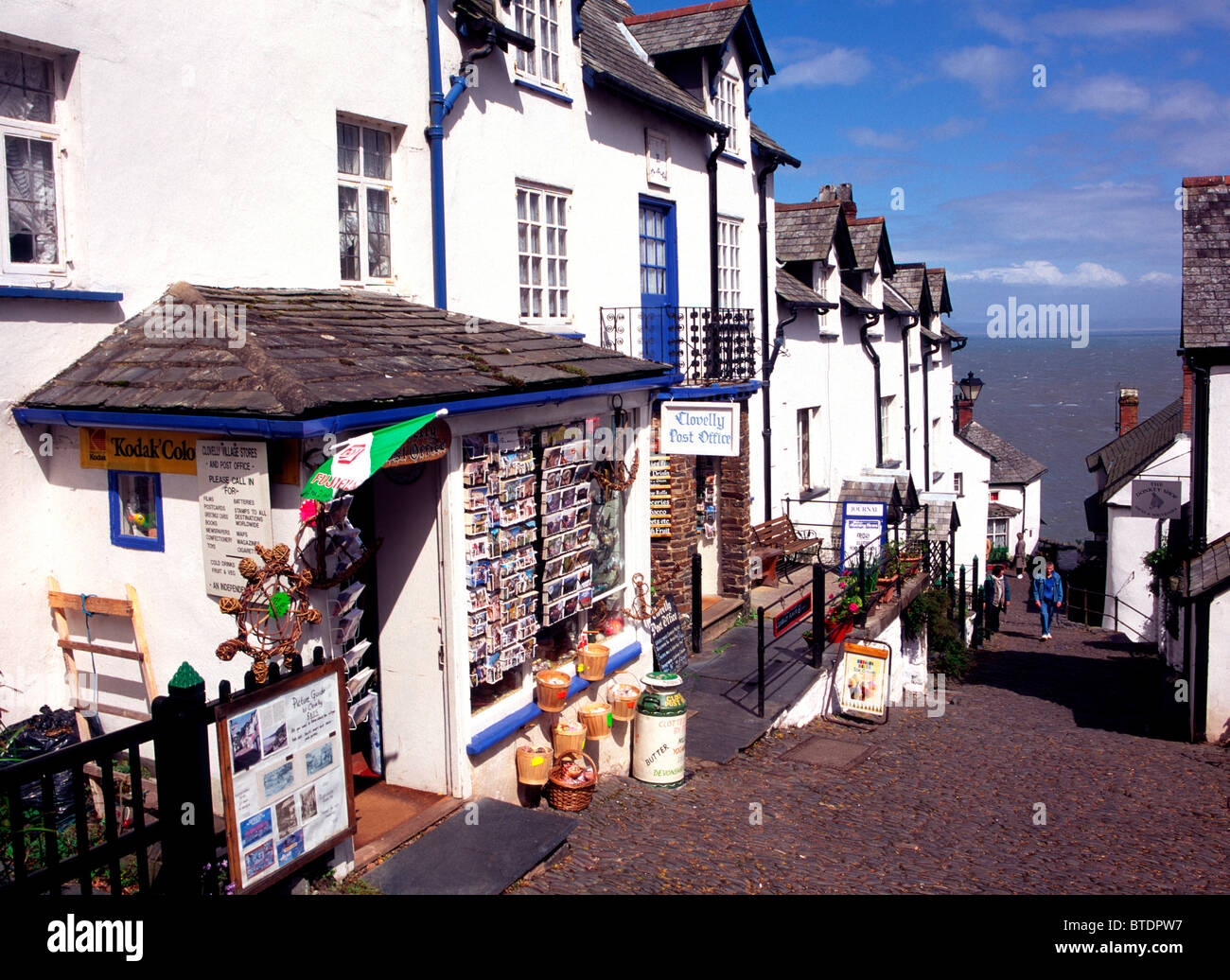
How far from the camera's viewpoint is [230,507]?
5883mm

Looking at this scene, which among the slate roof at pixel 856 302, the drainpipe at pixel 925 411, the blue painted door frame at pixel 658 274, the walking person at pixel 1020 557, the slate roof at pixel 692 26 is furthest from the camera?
the walking person at pixel 1020 557

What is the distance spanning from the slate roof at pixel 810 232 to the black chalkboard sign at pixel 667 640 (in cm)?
1172

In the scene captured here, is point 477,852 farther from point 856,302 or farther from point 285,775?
point 856,302

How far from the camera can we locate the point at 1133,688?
17781 millimetres

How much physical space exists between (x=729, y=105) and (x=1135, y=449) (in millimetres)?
22762

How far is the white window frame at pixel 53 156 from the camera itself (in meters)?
6.39

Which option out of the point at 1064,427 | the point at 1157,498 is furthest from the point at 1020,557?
the point at 1064,427

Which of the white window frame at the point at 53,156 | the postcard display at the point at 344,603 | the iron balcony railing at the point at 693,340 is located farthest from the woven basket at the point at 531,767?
the iron balcony railing at the point at 693,340

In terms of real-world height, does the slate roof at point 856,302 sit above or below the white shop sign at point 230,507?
above

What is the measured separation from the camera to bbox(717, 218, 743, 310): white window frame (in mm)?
16469

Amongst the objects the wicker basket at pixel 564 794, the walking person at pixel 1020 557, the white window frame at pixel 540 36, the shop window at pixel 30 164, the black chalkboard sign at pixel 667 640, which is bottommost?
the walking person at pixel 1020 557

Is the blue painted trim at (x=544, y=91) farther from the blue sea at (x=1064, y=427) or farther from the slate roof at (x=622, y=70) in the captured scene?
the blue sea at (x=1064, y=427)

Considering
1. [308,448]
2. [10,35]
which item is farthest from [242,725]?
[10,35]
